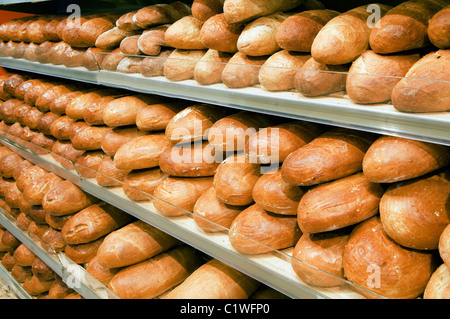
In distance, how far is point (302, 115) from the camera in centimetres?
109

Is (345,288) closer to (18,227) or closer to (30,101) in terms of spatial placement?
(18,227)

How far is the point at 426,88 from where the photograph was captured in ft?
2.75

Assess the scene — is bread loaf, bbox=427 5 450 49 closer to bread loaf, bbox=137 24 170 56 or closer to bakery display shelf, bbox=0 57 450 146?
bakery display shelf, bbox=0 57 450 146

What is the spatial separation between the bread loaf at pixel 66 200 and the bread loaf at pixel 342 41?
1606mm

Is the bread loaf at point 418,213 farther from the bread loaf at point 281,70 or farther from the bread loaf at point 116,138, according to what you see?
the bread loaf at point 116,138

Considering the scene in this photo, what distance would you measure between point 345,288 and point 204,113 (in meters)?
0.93

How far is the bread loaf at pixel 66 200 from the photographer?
2.13 meters

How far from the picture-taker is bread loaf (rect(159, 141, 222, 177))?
160cm

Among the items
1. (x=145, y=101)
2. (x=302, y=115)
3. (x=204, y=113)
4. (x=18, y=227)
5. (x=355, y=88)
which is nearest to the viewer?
(x=355, y=88)

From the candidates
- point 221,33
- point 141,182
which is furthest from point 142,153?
point 221,33

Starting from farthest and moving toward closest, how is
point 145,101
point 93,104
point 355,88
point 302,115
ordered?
point 93,104 < point 145,101 < point 302,115 < point 355,88

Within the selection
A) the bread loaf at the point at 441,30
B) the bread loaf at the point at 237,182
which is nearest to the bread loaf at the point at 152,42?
the bread loaf at the point at 237,182

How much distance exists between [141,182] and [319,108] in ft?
3.36
